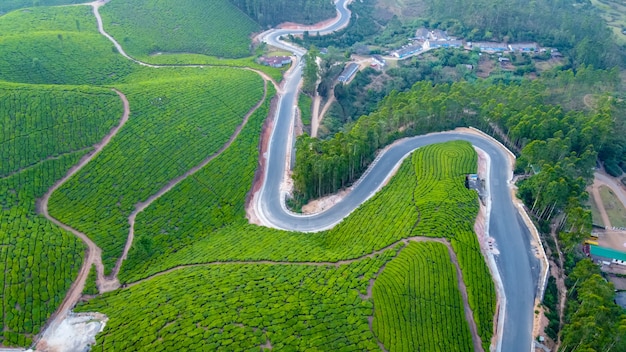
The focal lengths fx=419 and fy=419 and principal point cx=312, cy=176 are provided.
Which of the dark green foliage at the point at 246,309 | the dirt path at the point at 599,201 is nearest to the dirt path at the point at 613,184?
the dirt path at the point at 599,201

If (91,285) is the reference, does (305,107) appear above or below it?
above

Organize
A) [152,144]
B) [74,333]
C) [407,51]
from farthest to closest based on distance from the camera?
[407,51], [152,144], [74,333]

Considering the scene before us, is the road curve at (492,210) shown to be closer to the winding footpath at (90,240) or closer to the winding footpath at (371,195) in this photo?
the winding footpath at (371,195)

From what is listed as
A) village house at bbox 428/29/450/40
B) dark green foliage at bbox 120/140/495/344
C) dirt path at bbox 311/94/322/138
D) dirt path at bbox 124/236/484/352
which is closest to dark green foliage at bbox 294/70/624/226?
dark green foliage at bbox 120/140/495/344

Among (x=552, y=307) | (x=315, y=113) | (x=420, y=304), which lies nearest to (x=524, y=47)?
(x=315, y=113)

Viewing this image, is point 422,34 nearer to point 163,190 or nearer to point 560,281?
point 560,281

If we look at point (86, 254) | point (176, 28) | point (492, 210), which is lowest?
point (86, 254)

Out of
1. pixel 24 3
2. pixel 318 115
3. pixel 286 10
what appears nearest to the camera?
pixel 318 115
